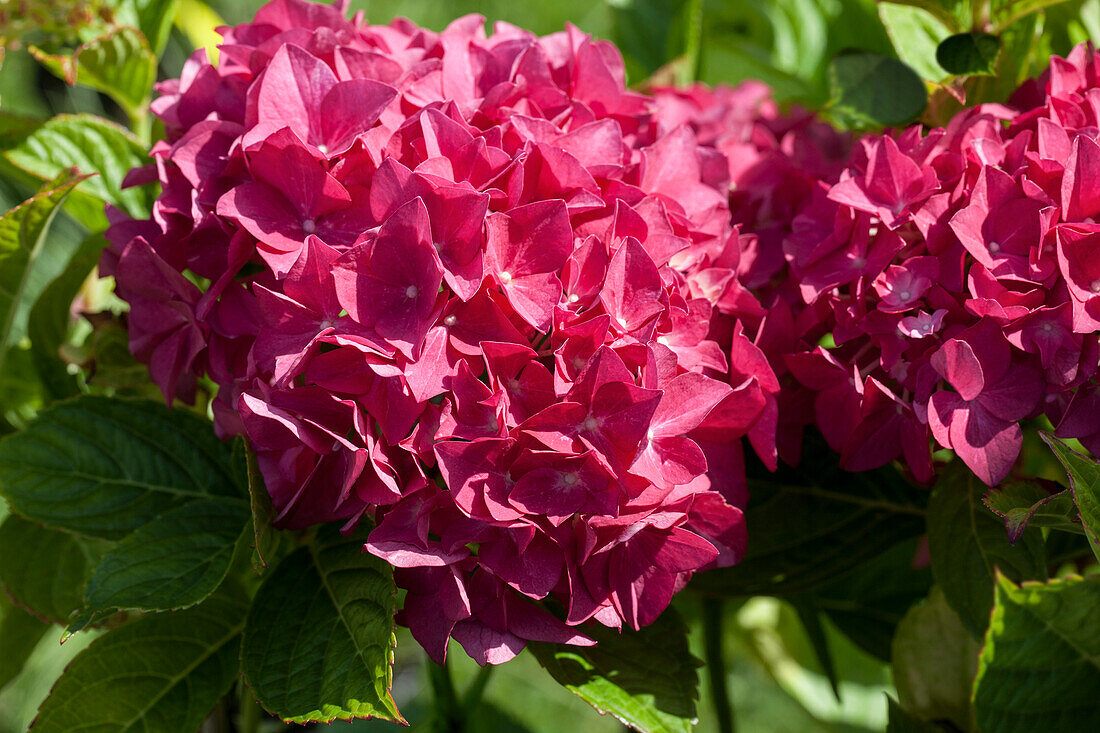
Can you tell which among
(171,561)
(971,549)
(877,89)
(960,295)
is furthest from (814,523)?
(171,561)

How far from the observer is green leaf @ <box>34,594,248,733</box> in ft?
1.78

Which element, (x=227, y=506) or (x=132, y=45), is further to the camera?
(x=132, y=45)

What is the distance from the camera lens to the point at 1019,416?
463mm

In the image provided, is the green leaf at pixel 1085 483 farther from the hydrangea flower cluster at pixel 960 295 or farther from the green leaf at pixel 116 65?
the green leaf at pixel 116 65

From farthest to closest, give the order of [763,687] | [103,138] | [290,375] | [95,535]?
1. [763,687]
2. [103,138]
3. [95,535]
4. [290,375]

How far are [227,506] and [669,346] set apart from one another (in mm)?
312

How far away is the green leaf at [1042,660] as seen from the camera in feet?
1.44

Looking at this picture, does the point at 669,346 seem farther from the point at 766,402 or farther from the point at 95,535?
the point at 95,535

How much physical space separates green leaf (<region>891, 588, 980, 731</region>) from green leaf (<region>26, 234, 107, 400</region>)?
653 millimetres

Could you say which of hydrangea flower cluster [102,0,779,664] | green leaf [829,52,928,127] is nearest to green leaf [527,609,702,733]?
hydrangea flower cluster [102,0,779,664]

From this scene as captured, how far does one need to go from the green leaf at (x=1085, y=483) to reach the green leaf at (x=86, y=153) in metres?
0.63

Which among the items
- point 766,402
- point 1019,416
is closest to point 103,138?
point 766,402

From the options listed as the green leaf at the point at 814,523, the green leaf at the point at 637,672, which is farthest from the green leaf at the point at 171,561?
the green leaf at the point at 814,523

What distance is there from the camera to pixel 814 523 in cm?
62
